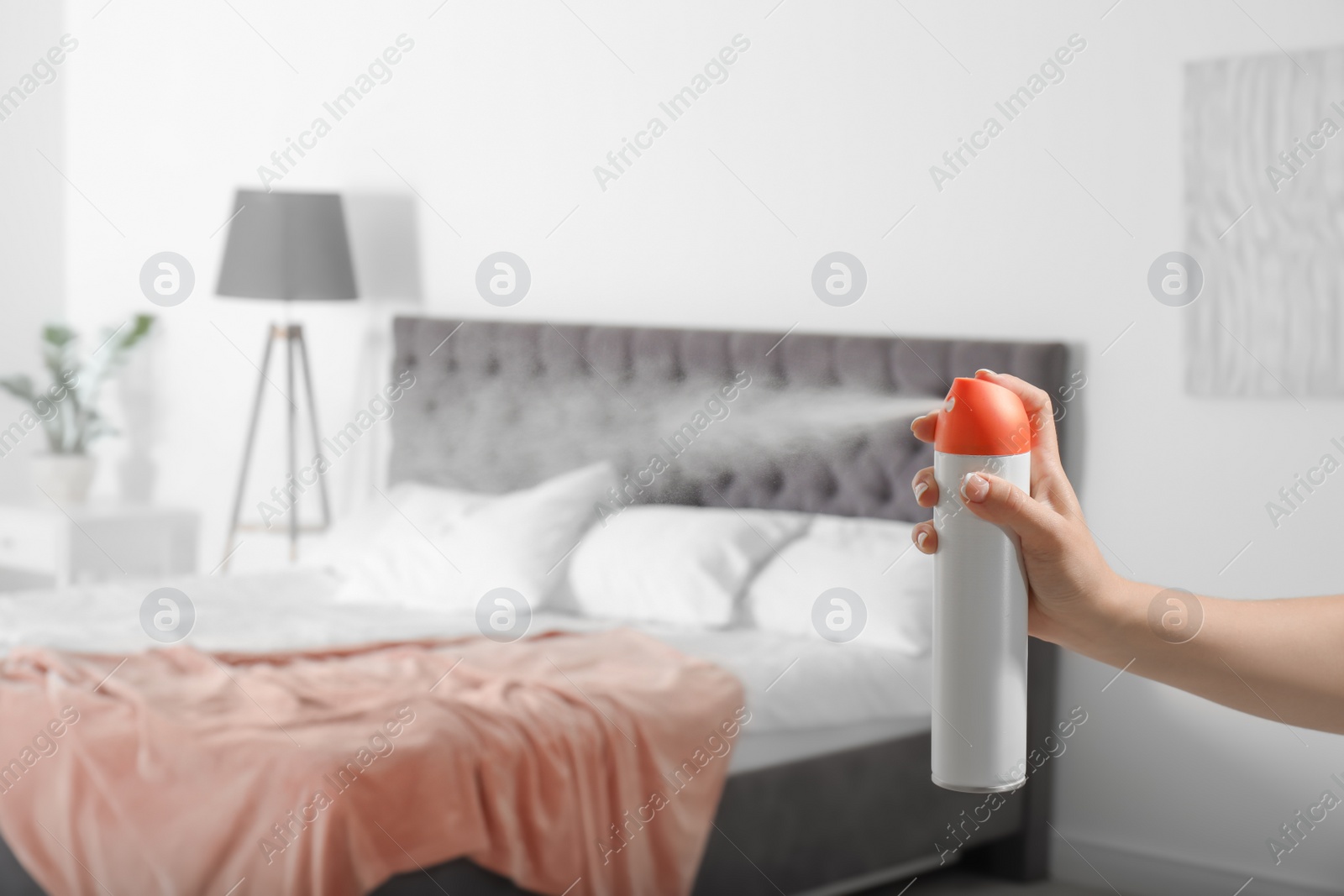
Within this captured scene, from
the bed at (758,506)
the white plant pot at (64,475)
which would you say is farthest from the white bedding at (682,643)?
the white plant pot at (64,475)

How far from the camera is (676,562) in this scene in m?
3.05

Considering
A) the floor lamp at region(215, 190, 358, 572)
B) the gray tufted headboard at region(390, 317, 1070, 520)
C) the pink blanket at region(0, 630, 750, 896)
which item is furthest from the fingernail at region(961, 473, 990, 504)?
the floor lamp at region(215, 190, 358, 572)

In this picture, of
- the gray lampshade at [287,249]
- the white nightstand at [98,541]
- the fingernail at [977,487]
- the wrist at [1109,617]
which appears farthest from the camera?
the white nightstand at [98,541]

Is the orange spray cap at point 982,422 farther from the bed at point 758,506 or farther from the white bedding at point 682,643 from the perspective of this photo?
the white bedding at point 682,643

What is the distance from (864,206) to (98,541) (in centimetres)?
273

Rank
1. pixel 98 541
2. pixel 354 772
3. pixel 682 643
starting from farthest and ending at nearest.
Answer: pixel 98 541, pixel 682 643, pixel 354 772

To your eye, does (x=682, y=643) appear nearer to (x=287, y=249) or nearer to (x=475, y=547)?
(x=475, y=547)

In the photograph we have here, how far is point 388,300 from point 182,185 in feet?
3.31

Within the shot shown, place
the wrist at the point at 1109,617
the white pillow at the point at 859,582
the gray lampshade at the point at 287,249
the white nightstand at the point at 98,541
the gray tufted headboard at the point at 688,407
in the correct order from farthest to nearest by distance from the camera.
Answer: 1. the white nightstand at the point at 98,541
2. the gray lampshade at the point at 287,249
3. the gray tufted headboard at the point at 688,407
4. the white pillow at the point at 859,582
5. the wrist at the point at 1109,617

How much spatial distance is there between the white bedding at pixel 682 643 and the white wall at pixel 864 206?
55 cm

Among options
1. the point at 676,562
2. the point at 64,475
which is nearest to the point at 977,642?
the point at 676,562

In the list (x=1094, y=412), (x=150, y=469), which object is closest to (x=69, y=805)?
(x=1094, y=412)

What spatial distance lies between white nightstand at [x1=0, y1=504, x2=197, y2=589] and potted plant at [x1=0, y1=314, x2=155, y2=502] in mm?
110

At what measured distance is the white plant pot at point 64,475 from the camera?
15.4 feet
